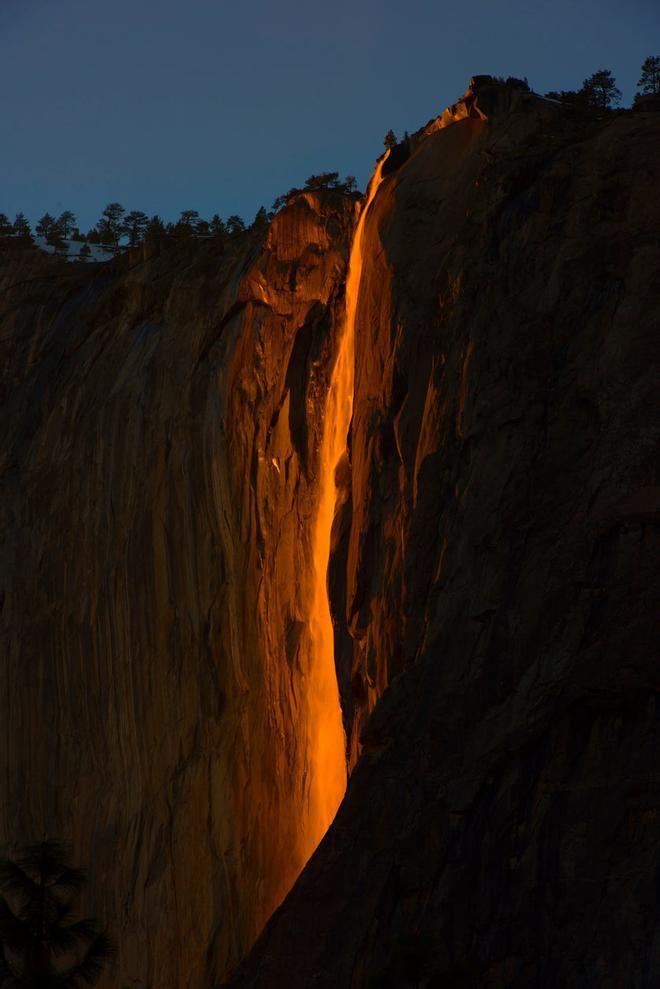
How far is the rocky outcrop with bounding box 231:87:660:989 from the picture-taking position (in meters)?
21.7

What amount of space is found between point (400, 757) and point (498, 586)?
252 cm

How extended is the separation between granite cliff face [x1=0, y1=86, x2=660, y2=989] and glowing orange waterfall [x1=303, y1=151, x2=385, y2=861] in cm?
37

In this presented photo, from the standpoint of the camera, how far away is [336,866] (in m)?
23.6

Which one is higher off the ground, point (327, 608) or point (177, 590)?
point (177, 590)

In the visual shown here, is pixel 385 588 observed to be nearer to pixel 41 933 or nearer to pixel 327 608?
pixel 327 608

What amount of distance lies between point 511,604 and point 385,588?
10.5 feet

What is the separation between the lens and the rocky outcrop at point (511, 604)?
21734 millimetres

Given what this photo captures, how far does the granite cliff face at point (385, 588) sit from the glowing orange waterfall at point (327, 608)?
14.5 inches

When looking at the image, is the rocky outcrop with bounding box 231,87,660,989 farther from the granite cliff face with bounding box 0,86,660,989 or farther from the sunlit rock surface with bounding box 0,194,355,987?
the sunlit rock surface with bounding box 0,194,355,987

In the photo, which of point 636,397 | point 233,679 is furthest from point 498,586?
point 233,679

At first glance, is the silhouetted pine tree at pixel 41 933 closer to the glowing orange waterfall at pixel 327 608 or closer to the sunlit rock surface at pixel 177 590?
the glowing orange waterfall at pixel 327 608

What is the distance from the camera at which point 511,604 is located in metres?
23.5

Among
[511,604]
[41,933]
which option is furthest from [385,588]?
[41,933]

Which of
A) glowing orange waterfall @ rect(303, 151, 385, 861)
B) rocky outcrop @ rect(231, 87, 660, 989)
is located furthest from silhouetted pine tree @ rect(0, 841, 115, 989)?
glowing orange waterfall @ rect(303, 151, 385, 861)
